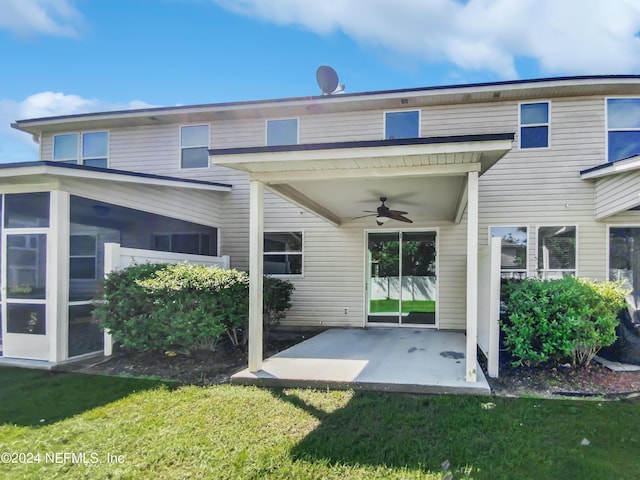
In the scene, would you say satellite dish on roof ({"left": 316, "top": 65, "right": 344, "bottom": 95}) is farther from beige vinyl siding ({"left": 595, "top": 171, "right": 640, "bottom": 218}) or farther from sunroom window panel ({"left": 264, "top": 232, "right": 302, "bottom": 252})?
beige vinyl siding ({"left": 595, "top": 171, "right": 640, "bottom": 218})

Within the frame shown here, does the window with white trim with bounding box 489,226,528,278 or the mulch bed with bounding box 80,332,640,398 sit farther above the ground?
the window with white trim with bounding box 489,226,528,278

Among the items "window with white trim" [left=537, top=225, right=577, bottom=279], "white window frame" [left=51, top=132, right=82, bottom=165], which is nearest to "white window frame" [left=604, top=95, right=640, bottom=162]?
"window with white trim" [left=537, top=225, right=577, bottom=279]

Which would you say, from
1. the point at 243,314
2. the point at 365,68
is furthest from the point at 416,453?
the point at 365,68

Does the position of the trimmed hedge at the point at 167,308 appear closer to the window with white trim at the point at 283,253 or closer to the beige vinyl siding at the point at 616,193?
the window with white trim at the point at 283,253

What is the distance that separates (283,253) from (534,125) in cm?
637

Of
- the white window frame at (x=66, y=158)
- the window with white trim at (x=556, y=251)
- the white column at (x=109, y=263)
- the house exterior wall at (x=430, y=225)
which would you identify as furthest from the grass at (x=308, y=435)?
the white window frame at (x=66, y=158)

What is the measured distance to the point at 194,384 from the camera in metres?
4.99

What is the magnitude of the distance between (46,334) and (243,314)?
3.09 meters

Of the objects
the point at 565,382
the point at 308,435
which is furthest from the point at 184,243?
the point at 565,382

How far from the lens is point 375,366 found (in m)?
5.45

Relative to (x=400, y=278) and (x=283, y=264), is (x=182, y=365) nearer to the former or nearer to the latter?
(x=283, y=264)

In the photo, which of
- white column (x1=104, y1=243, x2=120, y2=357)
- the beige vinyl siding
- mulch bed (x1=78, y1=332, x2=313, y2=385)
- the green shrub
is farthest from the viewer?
the beige vinyl siding

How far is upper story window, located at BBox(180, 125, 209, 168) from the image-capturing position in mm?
9719

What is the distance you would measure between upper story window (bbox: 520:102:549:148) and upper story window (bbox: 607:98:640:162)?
1.20m
